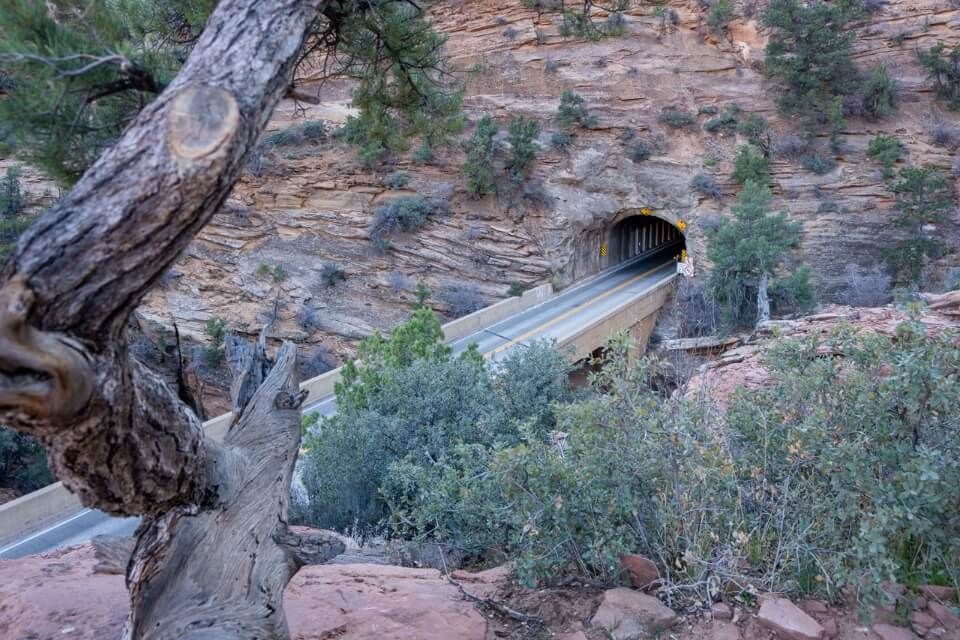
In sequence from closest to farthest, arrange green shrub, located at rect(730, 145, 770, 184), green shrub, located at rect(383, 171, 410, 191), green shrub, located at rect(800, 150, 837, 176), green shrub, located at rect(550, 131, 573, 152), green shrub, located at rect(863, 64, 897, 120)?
green shrub, located at rect(863, 64, 897, 120) < green shrub, located at rect(800, 150, 837, 176) < green shrub, located at rect(730, 145, 770, 184) < green shrub, located at rect(383, 171, 410, 191) < green shrub, located at rect(550, 131, 573, 152)

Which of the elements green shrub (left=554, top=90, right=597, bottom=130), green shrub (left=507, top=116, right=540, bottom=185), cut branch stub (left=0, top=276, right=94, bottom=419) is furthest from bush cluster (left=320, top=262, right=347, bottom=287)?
cut branch stub (left=0, top=276, right=94, bottom=419)

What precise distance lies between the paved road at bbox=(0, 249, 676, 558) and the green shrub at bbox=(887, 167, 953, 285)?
8.20m

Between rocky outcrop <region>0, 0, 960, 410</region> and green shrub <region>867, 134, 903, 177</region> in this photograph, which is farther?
rocky outcrop <region>0, 0, 960, 410</region>

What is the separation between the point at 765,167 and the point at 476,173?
1073cm

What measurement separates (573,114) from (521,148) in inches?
113

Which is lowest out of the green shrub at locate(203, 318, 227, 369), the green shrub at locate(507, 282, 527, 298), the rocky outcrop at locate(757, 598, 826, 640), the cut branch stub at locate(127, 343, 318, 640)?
the green shrub at locate(203, 318, 227, 369)

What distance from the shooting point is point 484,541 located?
5.14 m

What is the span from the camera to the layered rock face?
25109mm

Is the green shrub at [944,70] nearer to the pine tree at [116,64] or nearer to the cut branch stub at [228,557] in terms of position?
the pine tree at [116,64]

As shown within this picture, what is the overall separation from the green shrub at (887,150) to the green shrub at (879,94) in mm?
1357

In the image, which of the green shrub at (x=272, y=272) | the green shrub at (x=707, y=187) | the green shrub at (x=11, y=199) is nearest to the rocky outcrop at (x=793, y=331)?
the green shrub at (x=707, y=187)

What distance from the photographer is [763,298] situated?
19.2 metres

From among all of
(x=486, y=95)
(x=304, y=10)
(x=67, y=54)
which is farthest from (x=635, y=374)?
(x=486, y=95)

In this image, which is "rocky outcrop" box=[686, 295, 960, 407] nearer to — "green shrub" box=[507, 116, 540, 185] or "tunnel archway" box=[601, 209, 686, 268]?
"green shrub" box=[507, 116, 540, 185]
